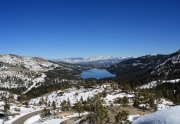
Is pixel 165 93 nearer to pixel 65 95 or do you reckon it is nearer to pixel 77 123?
pixel 65 95

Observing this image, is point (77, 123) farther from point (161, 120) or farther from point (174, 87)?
point (174, 87)

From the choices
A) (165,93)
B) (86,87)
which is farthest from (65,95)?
(165,93)

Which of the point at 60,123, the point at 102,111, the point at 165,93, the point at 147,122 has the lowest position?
the point at 165,93

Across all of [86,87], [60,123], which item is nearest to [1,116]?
[60,123]

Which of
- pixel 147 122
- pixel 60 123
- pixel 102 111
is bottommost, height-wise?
pixel 60 123

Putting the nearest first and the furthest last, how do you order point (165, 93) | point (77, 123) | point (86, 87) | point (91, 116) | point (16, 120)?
point (91, 116) → point (77, 123) → point (16, 120) → point (165, 93) → point (86, 87)

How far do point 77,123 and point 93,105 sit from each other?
2300cm

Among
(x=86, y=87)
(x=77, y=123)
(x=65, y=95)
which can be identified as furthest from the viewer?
(x=86, y=87)

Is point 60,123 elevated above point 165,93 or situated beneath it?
elevated above

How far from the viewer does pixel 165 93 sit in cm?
18212

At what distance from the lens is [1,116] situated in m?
99.9

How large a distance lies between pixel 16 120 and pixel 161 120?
7548cm

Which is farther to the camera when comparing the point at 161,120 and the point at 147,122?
Result: the point at 147,122

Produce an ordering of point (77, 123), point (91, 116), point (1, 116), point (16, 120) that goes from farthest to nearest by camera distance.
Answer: point (1, 116), point (16, 120), point (77, 123), point (91, 116)
